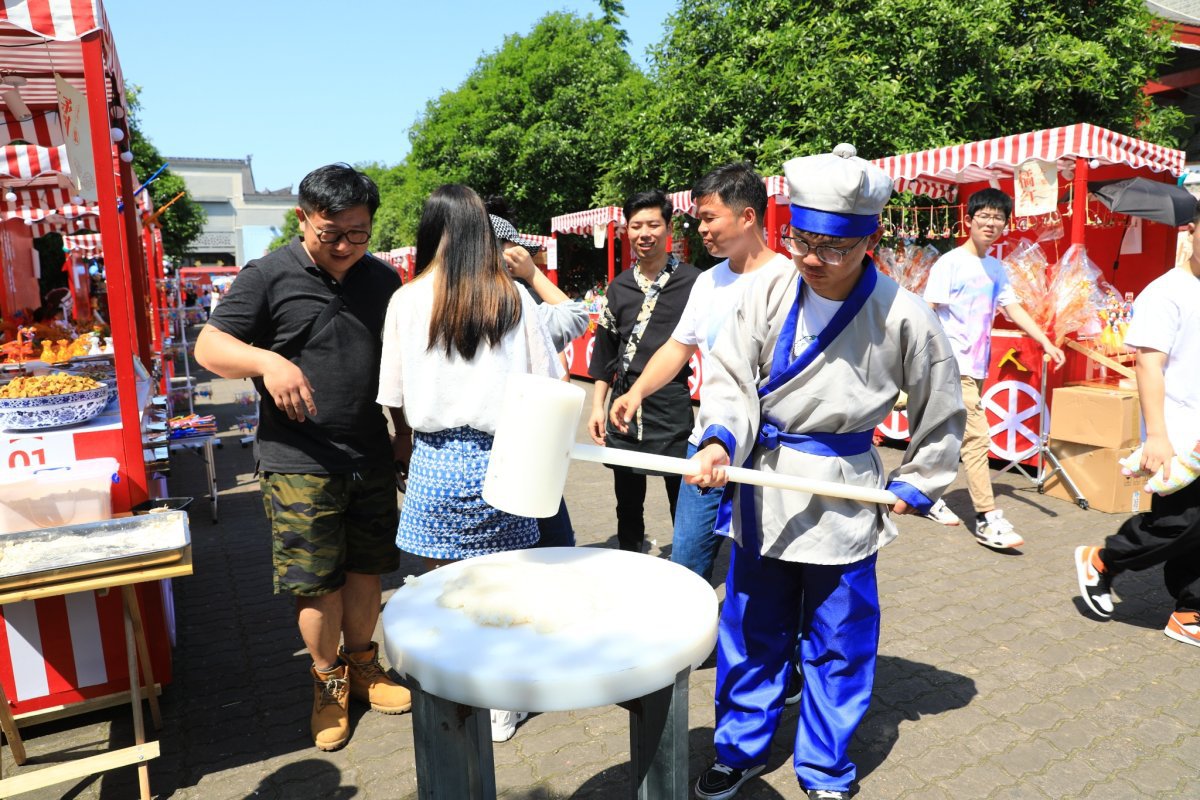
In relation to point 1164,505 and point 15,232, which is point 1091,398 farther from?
point 15,232

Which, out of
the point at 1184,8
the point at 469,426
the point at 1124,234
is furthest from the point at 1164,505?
the point at 1184,8

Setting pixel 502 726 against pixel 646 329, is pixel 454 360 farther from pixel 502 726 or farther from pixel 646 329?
pixel 646 329

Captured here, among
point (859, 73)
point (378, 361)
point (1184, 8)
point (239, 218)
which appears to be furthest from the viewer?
point (239, 218)

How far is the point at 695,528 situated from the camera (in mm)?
3004

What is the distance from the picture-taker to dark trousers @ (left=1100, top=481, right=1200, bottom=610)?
10.8 feet

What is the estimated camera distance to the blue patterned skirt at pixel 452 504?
7.90 feet

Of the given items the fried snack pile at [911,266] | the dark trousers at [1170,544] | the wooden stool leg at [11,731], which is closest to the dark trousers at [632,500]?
the dark trousers at [1170,544]

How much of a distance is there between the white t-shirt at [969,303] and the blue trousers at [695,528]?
2.60m

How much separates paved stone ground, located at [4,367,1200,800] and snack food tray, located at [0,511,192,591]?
843 mm

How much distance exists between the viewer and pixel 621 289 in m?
3.91

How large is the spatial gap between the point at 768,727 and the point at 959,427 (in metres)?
1.09

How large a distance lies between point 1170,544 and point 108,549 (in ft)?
13.3

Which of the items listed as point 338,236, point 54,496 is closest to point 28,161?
point 54,496

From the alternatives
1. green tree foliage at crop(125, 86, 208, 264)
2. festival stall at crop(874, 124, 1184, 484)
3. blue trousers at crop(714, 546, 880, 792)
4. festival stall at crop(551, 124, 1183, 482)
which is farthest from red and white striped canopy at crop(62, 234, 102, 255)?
blue trousers at crop(714, 546, 880, 792)
